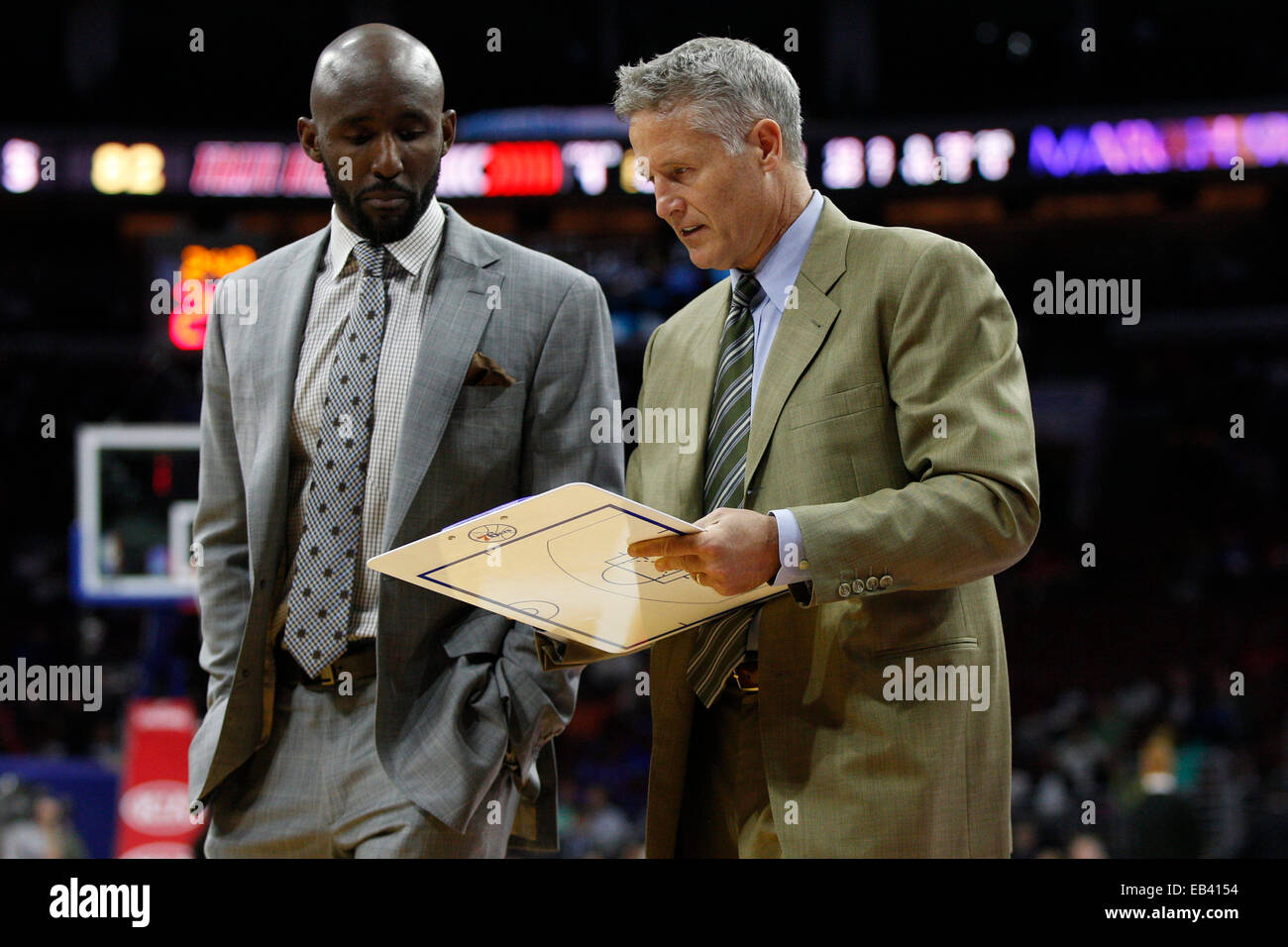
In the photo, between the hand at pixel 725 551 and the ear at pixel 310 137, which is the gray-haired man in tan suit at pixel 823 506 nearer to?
the hand at pixel 725 551

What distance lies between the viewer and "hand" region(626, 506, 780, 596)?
69.3 inches

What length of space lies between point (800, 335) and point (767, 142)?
12.7 inches

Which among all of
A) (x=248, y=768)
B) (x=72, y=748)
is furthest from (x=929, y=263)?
(x=72, y=748)

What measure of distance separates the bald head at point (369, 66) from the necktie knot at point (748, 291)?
58 cm

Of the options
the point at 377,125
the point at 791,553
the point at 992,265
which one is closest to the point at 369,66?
the point at 377,125

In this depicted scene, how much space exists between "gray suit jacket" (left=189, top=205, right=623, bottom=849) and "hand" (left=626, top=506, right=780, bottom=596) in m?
0.44

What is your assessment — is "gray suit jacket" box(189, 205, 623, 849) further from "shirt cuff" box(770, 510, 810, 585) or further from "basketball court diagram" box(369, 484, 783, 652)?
"shirt cuff" box(770, 510, 810, 585)

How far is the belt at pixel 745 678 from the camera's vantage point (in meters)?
2.02

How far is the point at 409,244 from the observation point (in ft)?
7.52

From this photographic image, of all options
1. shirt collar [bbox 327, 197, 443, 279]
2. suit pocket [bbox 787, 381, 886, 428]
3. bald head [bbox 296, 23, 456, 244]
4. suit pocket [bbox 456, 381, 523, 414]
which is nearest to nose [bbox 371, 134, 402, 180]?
bald head [bbox 296, 23, 456, 244]

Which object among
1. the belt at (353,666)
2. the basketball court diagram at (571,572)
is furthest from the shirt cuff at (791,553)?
the belt at (353,666)

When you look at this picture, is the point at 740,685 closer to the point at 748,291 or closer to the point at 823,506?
the point at 823,506
